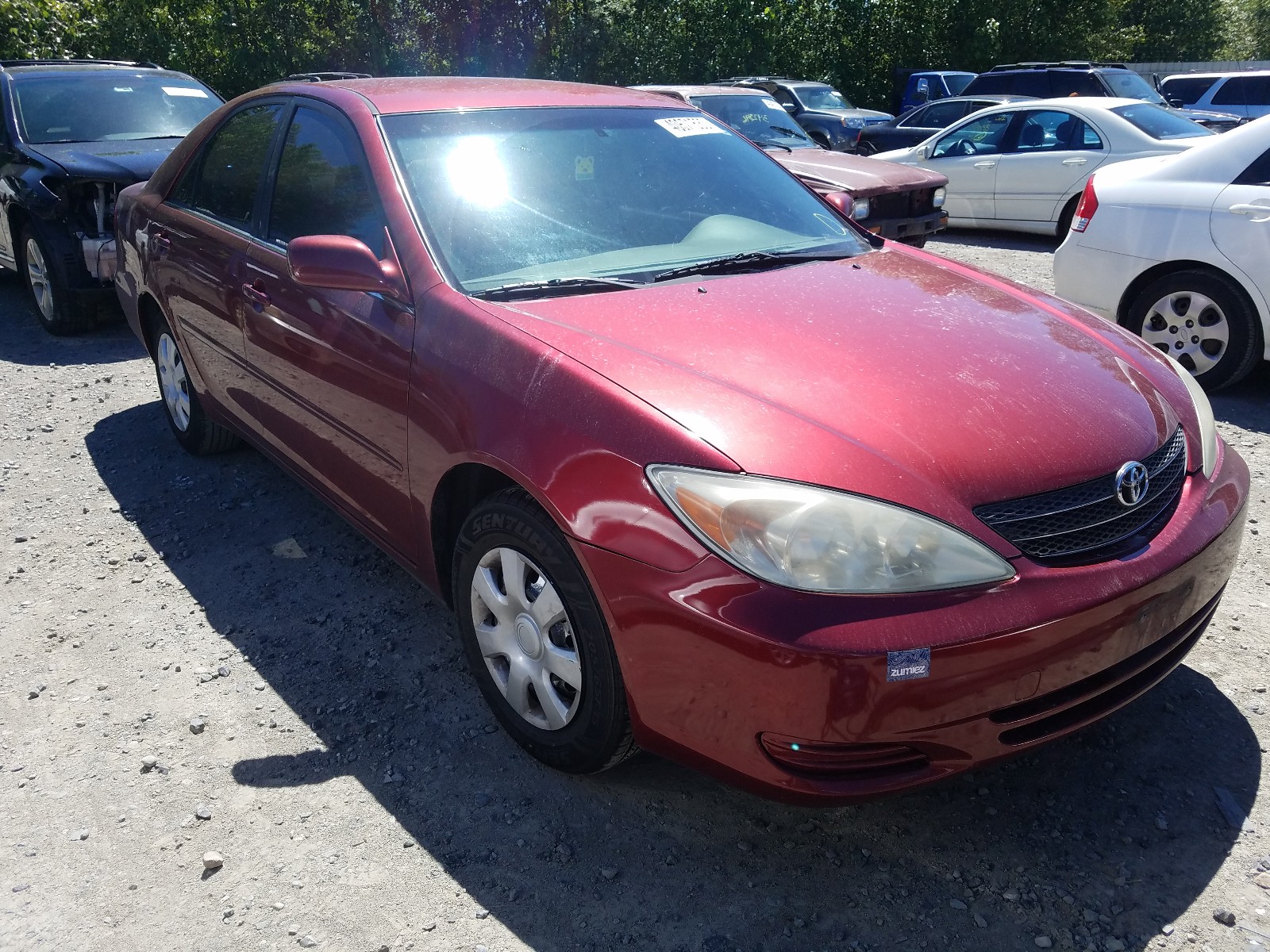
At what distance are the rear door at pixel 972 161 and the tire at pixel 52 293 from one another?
8.11 m

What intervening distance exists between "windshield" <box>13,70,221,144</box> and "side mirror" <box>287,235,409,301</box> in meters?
5.57

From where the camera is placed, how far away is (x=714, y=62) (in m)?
24.4

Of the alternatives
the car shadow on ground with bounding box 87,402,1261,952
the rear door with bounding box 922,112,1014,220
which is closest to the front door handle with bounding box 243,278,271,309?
the car shadow on ground with bounding box 87,402,1261,952

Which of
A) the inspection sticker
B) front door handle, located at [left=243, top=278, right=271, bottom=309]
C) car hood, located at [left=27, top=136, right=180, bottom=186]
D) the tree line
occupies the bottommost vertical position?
the inspection sticker

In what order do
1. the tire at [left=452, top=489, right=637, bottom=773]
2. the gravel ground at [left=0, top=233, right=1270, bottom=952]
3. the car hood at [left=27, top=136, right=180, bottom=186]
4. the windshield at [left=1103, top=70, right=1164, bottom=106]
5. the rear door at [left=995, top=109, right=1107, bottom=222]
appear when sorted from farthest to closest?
the windshield at [left=1103, top=70, right=1164, bottom=106], the rear door at [left=995, top=109, right=1107, bottom=222], the car hood at [left=27, top=136, right=180, bottom=186], the tire at [left=452, top=489, right=637, bottom=773], the gravel ground at [left=0, top=233, right=1270, bottom=952]

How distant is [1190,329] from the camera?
5.64 metres

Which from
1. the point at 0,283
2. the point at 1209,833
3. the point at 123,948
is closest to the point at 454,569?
the point at 123,948

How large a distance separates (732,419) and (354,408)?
1.39 metres

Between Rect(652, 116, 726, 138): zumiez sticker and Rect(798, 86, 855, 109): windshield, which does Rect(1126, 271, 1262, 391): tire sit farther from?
Rect(798, 86, 855, 109): windshield

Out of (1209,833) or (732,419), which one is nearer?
(732,419)

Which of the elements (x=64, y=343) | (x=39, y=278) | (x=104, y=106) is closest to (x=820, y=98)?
(x=104, y=106)

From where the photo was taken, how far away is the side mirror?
2.91 meters

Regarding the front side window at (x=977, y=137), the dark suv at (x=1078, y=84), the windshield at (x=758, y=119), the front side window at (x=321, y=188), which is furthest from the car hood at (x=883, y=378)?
the dark suv at (x=1078, y=84)

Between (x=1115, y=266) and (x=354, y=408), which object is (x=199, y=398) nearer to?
(x=354, y=408)
